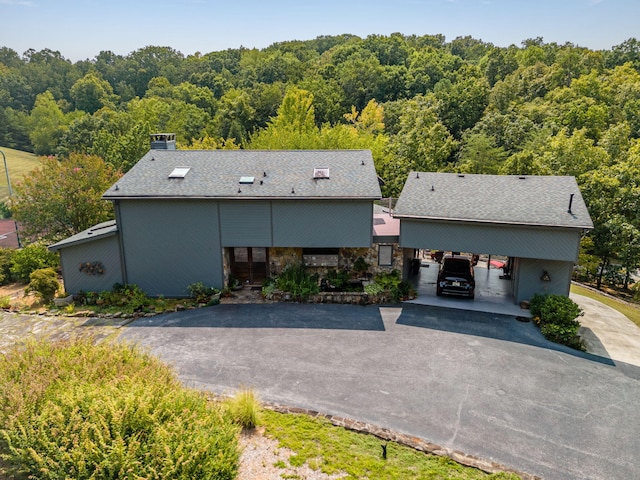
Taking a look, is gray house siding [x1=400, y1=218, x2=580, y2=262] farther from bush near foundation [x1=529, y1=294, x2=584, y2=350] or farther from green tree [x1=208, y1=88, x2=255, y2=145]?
green tree [x1=208, y1=88, x2=255, y2=145]

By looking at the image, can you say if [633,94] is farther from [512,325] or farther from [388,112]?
[512,325]

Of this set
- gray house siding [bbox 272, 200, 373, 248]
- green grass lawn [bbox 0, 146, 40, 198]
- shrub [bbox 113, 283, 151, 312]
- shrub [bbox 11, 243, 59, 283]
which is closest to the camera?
shrub [bbox 113, 283, 151, 312]

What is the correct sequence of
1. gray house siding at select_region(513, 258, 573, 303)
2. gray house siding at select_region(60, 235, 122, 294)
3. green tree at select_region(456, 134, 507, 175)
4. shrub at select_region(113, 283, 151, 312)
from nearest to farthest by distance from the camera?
gray house siding at select_region(513, 258, 573, 303) → shrub at select_region(113, 283, 151, 312) → gray house siding at select_region(60, 235, 122, 294) → green tree at select_region(456, 134, 507, 175)

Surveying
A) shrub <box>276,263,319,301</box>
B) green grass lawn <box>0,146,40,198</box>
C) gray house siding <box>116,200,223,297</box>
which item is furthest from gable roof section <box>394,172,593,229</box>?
green grass lawn <box>0,146,40,198</box>

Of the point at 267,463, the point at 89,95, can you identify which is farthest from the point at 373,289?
the point at 89,95

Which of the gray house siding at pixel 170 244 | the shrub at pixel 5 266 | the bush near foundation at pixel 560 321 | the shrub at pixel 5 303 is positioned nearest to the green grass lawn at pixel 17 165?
Answer: the shrub at pixel 5 266

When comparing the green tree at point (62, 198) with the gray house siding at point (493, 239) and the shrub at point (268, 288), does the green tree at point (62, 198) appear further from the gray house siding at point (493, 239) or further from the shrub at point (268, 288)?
the gray house siding at point (493, 239)

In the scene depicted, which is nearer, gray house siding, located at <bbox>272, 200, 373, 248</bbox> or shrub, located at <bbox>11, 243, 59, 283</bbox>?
gray house siding, located at <bbox>272, 200, 373, 248</bbox>
